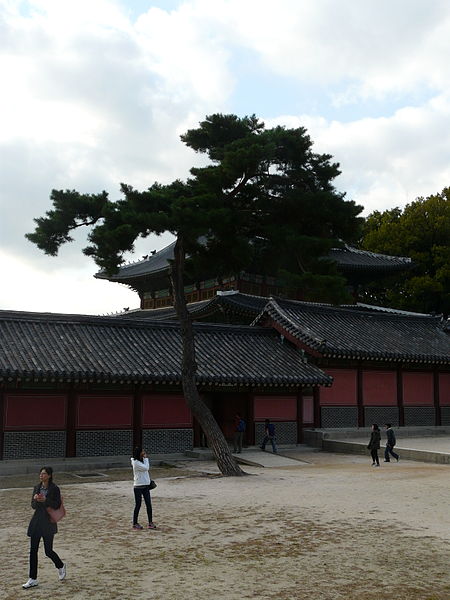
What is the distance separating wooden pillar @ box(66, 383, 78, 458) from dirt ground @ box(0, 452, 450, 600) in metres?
4.47

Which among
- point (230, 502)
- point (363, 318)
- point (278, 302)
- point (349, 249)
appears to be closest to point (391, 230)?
point (349, 249)

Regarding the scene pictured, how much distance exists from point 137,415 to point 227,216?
313 inches

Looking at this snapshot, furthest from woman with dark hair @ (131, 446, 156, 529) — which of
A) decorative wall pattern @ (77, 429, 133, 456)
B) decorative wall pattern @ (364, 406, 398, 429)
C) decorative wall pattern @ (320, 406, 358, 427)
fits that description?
decorative wall pattern @ (364, 406, 398, 429)

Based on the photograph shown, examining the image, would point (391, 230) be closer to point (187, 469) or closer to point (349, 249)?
point (349, 249)

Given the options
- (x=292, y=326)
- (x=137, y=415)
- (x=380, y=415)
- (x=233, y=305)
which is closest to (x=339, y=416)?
(x=380, y=415)

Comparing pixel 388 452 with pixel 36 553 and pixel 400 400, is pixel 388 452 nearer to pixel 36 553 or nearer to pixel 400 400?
pixel 400 400

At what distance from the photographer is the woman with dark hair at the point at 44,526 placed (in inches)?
A: 316

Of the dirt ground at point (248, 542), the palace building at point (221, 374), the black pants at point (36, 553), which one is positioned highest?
the palace building at point (221, 374)

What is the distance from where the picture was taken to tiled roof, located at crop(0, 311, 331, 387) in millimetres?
20828

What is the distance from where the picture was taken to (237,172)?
65.5 ft

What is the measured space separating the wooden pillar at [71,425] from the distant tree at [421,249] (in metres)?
30.8

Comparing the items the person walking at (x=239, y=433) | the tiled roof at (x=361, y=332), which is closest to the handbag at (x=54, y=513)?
the person walking at (x=239, y=433)

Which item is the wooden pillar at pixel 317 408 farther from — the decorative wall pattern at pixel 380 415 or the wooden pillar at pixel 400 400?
the wooden pillar at pixel 400 400

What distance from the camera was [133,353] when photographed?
76.7ft
